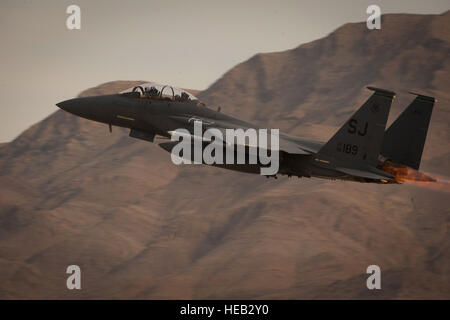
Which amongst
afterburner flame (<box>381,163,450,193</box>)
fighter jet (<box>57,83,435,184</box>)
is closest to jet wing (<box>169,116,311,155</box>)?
fighter jet (<box>57,83,435,184</box>)

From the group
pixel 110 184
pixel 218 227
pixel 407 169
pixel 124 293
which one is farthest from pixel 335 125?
pixel 407 169

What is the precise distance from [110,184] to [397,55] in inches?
2418

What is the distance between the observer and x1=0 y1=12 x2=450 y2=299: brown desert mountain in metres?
78.8

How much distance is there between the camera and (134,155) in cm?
10731

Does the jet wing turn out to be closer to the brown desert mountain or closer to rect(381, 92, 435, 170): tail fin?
rect(381, 92, 435, 170): tail fin

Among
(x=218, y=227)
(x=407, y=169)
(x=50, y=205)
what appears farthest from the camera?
(x=50, y=205)

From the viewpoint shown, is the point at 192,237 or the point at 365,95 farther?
the point at 365,95

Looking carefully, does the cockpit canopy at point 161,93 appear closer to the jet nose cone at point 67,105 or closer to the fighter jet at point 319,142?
the fighter jet at point 319,142

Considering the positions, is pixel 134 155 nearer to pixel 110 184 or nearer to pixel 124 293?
pixel 110 184

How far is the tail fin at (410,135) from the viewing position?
30969 mm

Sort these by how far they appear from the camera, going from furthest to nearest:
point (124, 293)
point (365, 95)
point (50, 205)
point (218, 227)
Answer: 1. point (365, 95)
2. point (50, 205)
3. point (218, 227)
4. point (124, 293)

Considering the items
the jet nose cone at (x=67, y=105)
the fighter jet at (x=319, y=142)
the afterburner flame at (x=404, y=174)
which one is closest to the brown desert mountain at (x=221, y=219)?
the jet nose cone at (x=67, y=105)

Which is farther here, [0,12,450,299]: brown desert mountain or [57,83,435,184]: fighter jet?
[0,12,450,299]: brown desert mountain

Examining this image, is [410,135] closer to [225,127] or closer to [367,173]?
[367,173]
